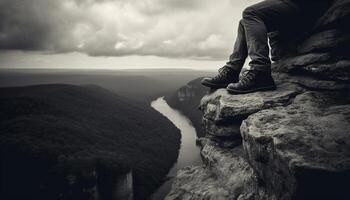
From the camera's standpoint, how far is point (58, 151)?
51.2 metres

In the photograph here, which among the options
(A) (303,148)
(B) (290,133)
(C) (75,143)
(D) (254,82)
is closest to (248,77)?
(D) (254,82)

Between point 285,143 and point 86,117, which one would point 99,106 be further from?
point 285,143

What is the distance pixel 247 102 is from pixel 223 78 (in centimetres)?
136

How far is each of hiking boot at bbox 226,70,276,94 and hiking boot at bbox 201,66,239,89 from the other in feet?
2.50

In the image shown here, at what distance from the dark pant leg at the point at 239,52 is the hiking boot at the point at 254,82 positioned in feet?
2.18

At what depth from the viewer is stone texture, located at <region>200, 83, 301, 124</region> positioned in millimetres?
5160

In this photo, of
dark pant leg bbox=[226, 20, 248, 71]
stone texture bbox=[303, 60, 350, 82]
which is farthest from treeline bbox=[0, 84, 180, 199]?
stone texture bbox=[303, 60, 350, 82]

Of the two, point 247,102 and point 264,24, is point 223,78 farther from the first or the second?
point 264,24

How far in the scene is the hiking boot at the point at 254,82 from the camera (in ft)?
17.6

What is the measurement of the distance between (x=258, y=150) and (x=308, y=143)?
0.83 m

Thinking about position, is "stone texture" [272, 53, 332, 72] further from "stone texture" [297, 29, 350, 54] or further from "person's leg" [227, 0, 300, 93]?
"person's leg" [227, 0, 300, 93]

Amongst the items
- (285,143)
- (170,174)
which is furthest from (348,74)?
(170,174)

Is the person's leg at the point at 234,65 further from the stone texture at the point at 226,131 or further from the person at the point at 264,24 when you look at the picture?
the stone texture at the point at 226,131

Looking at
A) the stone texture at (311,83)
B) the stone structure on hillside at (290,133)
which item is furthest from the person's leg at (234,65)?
the stone texture at (311,83)
